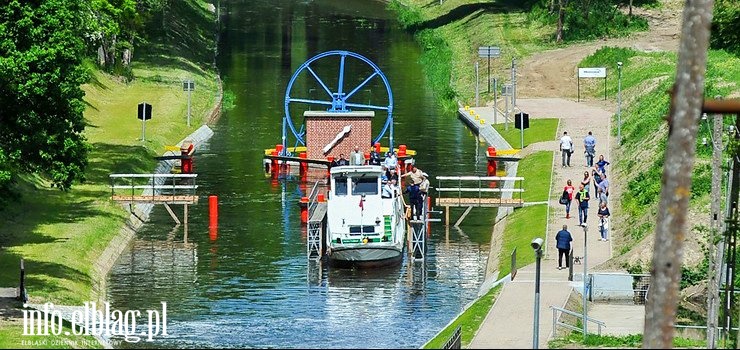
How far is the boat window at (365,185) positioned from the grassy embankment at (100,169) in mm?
8500

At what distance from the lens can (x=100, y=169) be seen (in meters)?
68.6

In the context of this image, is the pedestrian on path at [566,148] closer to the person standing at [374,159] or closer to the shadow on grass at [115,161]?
the person standing at [374,159]

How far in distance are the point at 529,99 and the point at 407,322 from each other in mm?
46184

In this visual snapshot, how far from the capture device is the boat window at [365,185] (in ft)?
184

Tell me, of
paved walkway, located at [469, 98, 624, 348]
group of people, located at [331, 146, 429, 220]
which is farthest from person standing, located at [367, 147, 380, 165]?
paved walkway, located at [469, 98, 624, 348]

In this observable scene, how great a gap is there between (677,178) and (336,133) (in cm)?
4534

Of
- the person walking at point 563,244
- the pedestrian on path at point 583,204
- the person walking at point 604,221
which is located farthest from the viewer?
the pedestrian on path at point 583,204

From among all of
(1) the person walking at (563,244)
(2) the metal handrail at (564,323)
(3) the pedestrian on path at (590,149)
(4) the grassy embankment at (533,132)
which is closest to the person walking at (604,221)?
(1) the person walking at (563,244)

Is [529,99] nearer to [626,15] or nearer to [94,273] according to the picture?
[626,15]

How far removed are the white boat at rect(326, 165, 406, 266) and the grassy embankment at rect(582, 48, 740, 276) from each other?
289 inches

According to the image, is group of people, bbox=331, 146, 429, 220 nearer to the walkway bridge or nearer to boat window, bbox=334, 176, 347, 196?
the walkway bridge

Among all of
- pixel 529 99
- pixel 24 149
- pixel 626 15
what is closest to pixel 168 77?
pixel 529 99

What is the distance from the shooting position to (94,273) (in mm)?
52562

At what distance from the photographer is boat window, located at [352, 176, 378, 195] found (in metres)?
56.1
